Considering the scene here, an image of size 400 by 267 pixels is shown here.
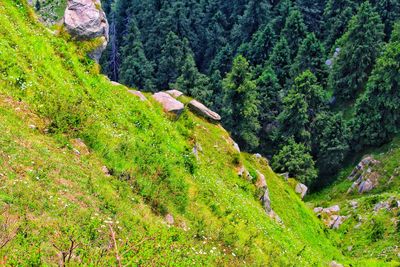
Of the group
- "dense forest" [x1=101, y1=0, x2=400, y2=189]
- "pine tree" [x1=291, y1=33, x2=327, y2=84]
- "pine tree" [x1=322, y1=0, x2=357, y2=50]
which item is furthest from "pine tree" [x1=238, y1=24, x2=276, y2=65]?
"pine tree" [x1=322, y1=0, x2=357, y2=50]

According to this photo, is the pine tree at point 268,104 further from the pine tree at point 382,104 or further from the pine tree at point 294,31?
the pine tree at point 382,104

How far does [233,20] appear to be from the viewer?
98.9 m

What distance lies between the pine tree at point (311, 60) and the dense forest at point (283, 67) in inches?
6.5

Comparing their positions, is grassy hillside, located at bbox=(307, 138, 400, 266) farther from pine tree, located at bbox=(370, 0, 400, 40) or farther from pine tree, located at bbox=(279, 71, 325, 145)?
pine tree, located at bbox=(370, 0, 400, 40)

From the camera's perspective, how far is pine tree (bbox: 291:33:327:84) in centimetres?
7031

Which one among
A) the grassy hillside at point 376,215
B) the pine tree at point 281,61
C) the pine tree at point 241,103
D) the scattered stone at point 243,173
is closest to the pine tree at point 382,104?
the grassy hillside at point 376,215

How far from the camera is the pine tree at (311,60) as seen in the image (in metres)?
70.3

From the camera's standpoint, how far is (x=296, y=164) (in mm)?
53656

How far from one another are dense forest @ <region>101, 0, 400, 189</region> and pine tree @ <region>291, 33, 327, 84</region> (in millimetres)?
166

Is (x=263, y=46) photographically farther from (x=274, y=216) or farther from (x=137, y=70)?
(x=274, y=216)

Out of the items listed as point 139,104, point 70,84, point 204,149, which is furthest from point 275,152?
point 70,84

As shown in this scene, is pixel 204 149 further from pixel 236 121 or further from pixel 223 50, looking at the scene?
pixel 223 50

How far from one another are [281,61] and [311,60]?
20.3 ft

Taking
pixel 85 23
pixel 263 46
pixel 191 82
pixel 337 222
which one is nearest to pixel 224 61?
pixel 263 46
